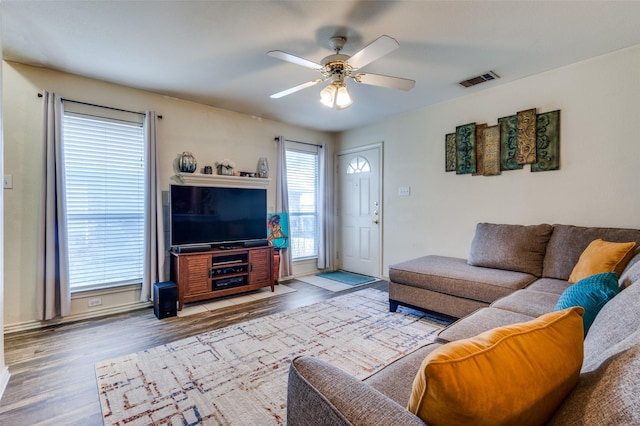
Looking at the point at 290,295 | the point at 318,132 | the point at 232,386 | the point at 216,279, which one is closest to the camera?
the point at 232,386

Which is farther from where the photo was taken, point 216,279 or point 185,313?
point 216,279

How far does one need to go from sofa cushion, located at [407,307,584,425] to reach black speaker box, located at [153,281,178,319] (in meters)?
3.02

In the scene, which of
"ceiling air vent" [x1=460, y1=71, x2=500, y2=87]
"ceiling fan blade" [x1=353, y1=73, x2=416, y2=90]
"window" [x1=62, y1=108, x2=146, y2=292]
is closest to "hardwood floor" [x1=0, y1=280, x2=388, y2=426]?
"window" [x1=62, y1=108, x2=146, y2=292]

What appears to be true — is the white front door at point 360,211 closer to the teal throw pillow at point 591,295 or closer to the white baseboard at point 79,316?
the white baseboard at point 79,316

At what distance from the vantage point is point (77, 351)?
7.95ft

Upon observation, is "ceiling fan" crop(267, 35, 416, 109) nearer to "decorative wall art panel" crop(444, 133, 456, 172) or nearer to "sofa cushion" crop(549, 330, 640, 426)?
"decorative wall art panel" crop(444, 133, 456, 172)

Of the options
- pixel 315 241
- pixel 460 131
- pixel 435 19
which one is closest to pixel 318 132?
pixel 315 241

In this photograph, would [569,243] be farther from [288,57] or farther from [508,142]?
[288,57]

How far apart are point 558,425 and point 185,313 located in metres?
3.33

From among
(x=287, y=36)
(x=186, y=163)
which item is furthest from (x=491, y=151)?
(x=186, y=163)

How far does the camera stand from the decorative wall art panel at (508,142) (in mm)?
3234

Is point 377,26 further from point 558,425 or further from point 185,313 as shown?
point 185,313

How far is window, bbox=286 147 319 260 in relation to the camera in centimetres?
489

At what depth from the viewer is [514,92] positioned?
10.6 feet
